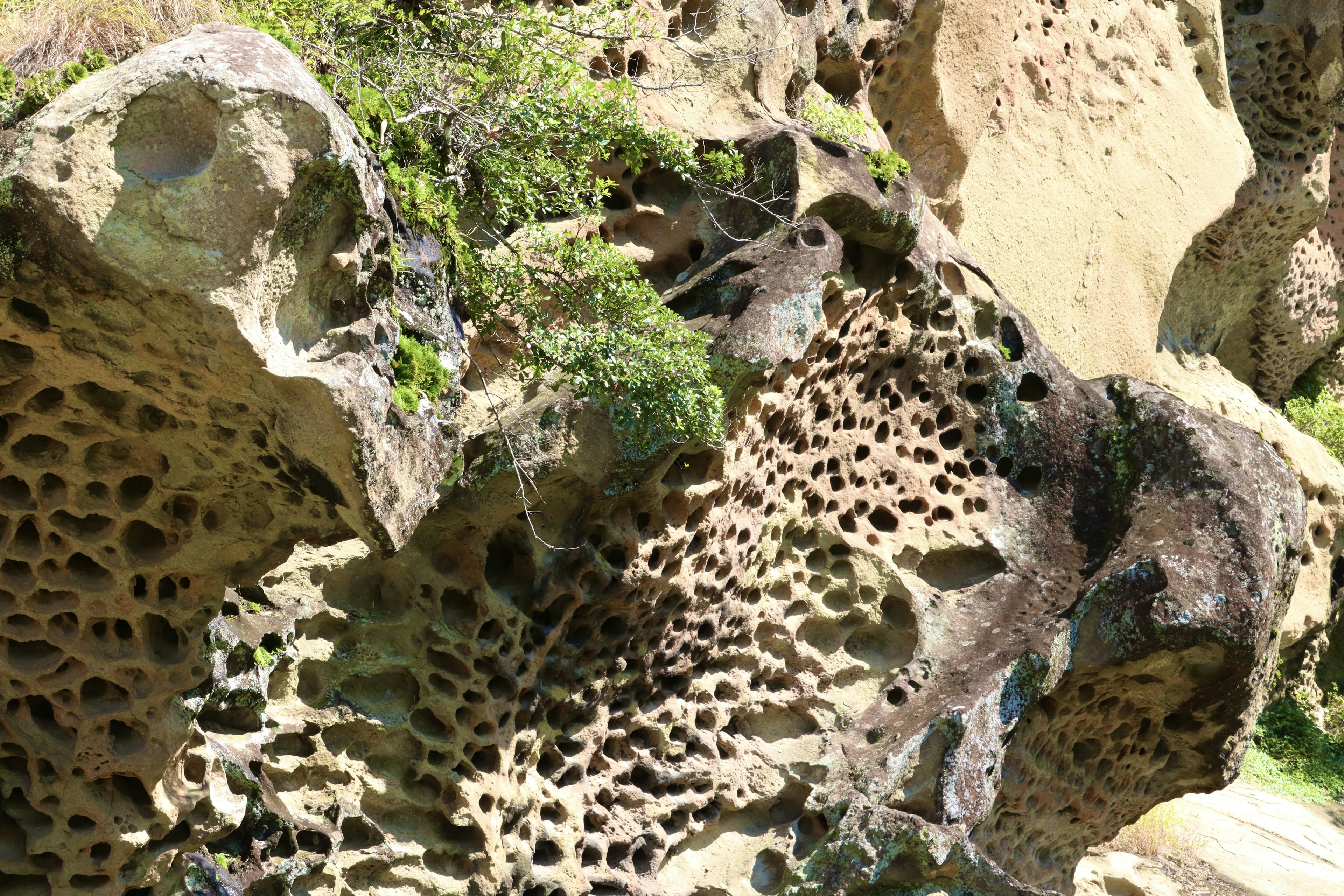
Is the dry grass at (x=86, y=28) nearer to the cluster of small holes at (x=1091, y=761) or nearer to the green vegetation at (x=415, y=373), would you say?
the green vegetation at (x=415, y=373)

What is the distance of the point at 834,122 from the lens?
6949mm

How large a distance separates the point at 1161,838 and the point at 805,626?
4999mm

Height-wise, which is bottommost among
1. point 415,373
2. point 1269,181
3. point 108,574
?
point 108,574

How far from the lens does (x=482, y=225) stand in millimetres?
5336

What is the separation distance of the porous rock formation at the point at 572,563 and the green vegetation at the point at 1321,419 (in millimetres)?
6678

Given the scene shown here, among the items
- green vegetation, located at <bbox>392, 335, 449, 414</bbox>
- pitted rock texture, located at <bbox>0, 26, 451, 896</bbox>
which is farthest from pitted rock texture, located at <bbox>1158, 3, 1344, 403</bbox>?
pitted rock texture, located at <bbox>0, 26, 451, 896</bbox>

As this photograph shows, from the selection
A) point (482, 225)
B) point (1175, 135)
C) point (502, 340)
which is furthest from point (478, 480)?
point (1175, 135)

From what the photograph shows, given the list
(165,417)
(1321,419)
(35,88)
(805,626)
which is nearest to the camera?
(35,88)

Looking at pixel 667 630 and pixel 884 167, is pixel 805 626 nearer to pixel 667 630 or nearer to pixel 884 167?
pixel 667 630

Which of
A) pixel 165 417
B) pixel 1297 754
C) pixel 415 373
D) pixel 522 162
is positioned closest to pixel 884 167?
pixel 522 162

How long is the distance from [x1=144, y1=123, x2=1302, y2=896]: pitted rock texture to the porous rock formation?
0.02 metres

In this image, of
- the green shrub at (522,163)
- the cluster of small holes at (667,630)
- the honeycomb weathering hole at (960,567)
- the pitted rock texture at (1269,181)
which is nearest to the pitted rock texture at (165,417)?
the cluster of small holes at (667,630)

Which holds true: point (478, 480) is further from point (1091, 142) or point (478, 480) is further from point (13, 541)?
point (1091, 142)

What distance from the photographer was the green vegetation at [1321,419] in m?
12.9
